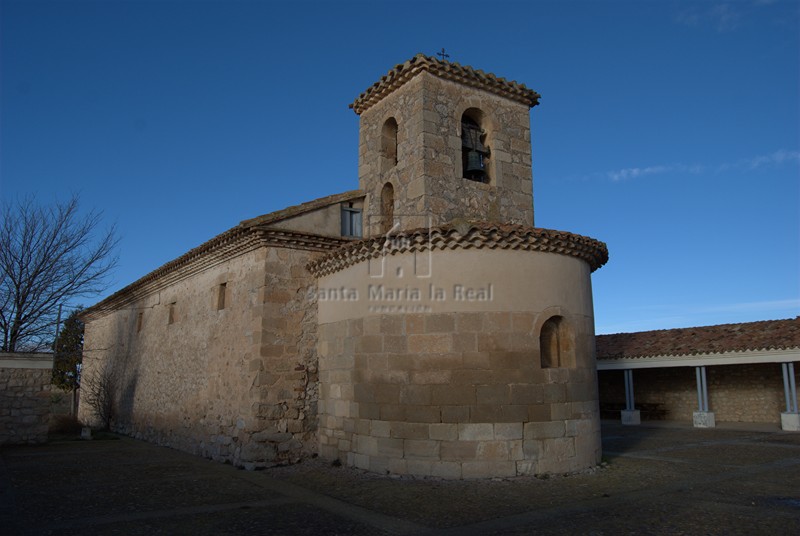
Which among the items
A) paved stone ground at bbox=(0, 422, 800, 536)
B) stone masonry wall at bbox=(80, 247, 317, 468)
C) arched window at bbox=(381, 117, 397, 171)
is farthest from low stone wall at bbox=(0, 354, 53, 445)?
arched window at bbox=(381, 117, 397, 171)

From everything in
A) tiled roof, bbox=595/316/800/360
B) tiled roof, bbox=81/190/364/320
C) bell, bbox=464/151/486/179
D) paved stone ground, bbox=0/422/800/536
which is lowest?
paved stone ground, bbox=0/422/800/536

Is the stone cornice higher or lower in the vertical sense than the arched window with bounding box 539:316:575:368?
higher

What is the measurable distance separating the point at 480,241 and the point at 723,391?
48.9ft

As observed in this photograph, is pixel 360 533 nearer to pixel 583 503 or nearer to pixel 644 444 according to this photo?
pixel 583 503

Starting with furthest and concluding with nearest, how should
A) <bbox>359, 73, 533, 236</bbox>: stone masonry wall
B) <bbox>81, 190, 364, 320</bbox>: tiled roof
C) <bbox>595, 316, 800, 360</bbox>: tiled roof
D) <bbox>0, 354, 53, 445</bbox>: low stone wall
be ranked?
<bbox>595, 316, 800, 360</bbox>: tiled roof < <bbox>0, 354, 53, 445</bbox>: low stone wall < <bbox>359, 73, 533, 236</bbox>: stone masonry wall < <bbox>81, 190, 364, 320</bbox>: tiled roof

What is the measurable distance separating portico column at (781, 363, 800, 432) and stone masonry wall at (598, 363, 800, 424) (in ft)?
5.96

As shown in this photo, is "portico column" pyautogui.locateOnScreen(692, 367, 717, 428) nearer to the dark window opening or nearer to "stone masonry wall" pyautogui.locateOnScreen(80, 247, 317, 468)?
the dark window opening

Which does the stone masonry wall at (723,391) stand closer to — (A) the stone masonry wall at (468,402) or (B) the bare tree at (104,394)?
(A) the stone masonry wall at (468,402)

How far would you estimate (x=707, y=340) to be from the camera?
1805cm

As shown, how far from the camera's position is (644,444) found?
12.5 meters

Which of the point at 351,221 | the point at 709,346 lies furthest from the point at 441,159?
the point at 709,346

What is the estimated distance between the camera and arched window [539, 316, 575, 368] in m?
8.70

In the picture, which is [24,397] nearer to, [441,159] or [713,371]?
[441,159]

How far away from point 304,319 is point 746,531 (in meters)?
7.08
